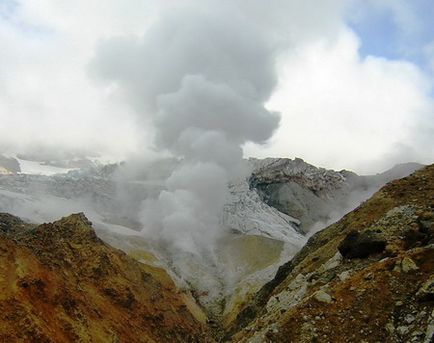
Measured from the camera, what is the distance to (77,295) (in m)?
62.4

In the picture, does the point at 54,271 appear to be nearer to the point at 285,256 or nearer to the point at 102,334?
the point at 102,334

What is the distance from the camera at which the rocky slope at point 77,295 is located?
48781mm

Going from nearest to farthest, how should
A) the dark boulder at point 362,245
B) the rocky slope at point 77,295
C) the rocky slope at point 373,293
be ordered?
the rocky slope at point 373,293, the dark boulder at point 362,245, the rocky slope at point 77,295

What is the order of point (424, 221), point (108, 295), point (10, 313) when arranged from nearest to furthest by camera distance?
point (424, 221), point (10, 313), point (108, 295)

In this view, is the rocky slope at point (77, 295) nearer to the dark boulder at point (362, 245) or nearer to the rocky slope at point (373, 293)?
the rocky slope at point (373, 293)

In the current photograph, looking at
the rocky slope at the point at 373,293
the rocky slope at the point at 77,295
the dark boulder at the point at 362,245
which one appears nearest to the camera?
the rocky slope at the point at 373,293

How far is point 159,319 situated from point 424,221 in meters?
63.0

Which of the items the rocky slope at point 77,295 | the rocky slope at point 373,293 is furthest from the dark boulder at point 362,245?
the rocky slope at point 77,295

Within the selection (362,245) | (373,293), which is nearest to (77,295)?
(362,245)

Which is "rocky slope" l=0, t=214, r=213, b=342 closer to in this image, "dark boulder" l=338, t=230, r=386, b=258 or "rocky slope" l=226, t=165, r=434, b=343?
"rocky slope" l=226, t=165, r=434, b=343

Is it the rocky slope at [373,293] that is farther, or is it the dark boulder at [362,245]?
the dark boulder at [362,245]

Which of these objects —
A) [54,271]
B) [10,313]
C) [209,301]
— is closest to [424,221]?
[10,313]

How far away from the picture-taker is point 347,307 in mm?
23125

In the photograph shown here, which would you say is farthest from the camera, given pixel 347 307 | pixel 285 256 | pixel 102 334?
pixel 285 256
